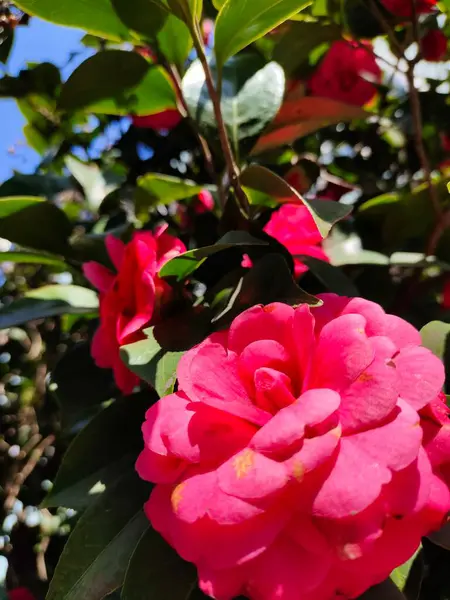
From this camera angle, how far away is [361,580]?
1.32 ft

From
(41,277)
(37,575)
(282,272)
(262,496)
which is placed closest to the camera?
(262,496)

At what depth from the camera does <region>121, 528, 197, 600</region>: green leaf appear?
48cm

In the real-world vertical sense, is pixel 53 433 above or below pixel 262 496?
below

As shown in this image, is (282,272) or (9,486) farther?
(9,486)

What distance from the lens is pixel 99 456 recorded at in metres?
0.61

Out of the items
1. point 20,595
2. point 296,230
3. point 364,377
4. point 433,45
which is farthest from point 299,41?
point 20,595

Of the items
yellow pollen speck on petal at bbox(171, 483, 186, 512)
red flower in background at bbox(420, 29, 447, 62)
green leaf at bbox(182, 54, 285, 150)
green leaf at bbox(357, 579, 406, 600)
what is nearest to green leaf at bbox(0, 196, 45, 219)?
green leaf at bbox(182, 54, 285, 150)

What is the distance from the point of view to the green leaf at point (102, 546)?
1.70 ft

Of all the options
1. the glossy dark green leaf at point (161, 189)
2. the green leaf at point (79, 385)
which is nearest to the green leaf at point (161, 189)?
the glossy dark green leaf at point (161, 189)

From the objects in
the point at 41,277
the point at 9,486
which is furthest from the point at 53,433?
the point at 41,277

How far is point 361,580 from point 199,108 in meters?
0.52

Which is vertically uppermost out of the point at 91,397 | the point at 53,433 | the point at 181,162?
the point at 181,162

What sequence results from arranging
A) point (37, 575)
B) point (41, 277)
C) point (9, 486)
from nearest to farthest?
point (37, 575), point (9, 486), point (41, 277)

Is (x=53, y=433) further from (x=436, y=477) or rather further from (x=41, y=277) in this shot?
(x=436, y=477)
